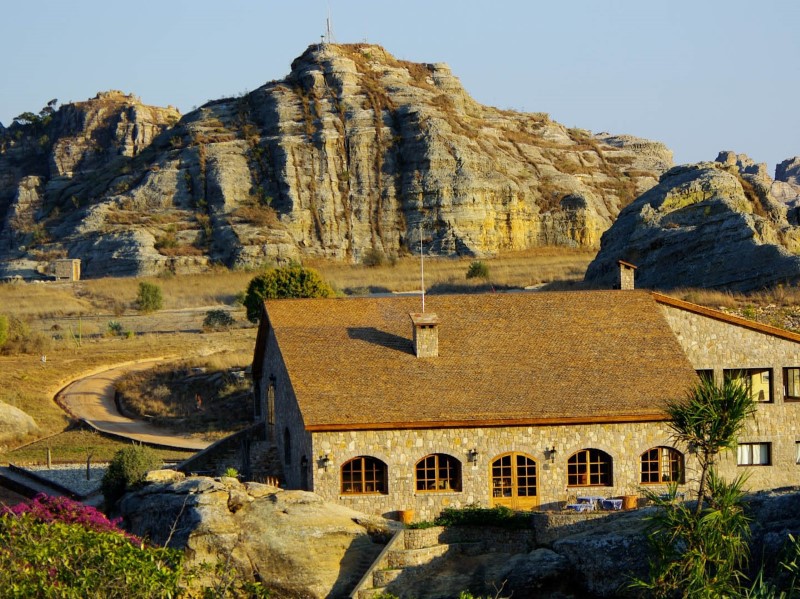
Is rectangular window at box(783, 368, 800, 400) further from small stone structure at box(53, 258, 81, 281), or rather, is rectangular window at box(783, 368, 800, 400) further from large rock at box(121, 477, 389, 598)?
small stone structure at box(53, 258, 81, 281)

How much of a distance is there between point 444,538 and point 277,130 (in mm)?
96176

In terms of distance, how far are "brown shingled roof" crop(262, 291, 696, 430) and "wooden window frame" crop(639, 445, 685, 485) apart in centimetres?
121

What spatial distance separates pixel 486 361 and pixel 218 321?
4577cm

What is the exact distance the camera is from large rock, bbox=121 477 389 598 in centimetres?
3111

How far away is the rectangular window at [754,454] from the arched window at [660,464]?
3189 millimetres

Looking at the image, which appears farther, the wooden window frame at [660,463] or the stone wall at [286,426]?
the wooden window frame at [660,463]

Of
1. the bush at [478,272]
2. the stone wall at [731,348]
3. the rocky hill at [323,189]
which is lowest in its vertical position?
the stone wall at [731,348]

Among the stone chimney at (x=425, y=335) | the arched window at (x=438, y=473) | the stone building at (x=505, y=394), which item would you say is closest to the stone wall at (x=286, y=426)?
the stone building at (x=505, y=394)

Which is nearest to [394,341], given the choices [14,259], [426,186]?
[426,186]

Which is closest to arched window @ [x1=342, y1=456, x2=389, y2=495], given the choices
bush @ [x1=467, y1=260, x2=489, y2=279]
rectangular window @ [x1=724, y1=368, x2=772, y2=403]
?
rectangular window @ [x1=724, y1=368, x2=772, y2=403]

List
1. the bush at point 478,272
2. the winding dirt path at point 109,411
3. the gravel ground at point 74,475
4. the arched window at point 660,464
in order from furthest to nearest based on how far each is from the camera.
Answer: the bush at point 478,272
the winding dirt path at point 109,411
the gravel ground at point 74,475
the arched window at point 660,464

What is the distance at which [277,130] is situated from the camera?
126 meters

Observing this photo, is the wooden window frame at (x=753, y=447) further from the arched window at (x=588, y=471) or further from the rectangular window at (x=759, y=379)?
the arched window at (x=588, y=471)

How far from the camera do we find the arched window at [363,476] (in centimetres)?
3456
